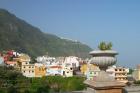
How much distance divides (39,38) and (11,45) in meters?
62.1

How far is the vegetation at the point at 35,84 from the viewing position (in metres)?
40.9

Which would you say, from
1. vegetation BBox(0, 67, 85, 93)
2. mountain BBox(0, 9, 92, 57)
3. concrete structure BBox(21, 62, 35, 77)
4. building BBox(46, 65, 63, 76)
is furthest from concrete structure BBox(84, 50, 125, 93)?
mountain BBox(0, 9, 92, 57)

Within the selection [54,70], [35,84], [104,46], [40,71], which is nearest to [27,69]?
[40,71]

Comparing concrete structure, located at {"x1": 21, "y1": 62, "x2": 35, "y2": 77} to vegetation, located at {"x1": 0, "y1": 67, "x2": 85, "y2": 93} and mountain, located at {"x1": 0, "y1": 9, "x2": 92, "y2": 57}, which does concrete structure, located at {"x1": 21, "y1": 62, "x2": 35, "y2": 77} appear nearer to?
vegetation, located at {"x1": 0, "y1": 67, "x2": 85, "y2": 93}

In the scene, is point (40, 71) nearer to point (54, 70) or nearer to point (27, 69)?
point (27, 69)

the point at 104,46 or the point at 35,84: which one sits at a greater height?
the point at 104,46

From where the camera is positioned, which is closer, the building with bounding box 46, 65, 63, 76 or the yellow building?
the yellow building

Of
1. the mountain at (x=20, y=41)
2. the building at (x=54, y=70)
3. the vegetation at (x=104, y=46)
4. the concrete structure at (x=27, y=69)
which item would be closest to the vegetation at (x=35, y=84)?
the concrete structure at (x=27, y=69)

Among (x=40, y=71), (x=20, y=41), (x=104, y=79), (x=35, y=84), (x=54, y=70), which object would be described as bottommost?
(x=35, y=84)

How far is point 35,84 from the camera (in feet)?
152

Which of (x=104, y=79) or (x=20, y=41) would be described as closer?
(x=104, y=79)

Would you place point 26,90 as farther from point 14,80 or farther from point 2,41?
point 2,41

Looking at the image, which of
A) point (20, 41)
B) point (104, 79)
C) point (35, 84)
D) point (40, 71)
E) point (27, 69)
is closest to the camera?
point (104, 79)

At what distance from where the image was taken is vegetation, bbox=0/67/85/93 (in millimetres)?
40881
